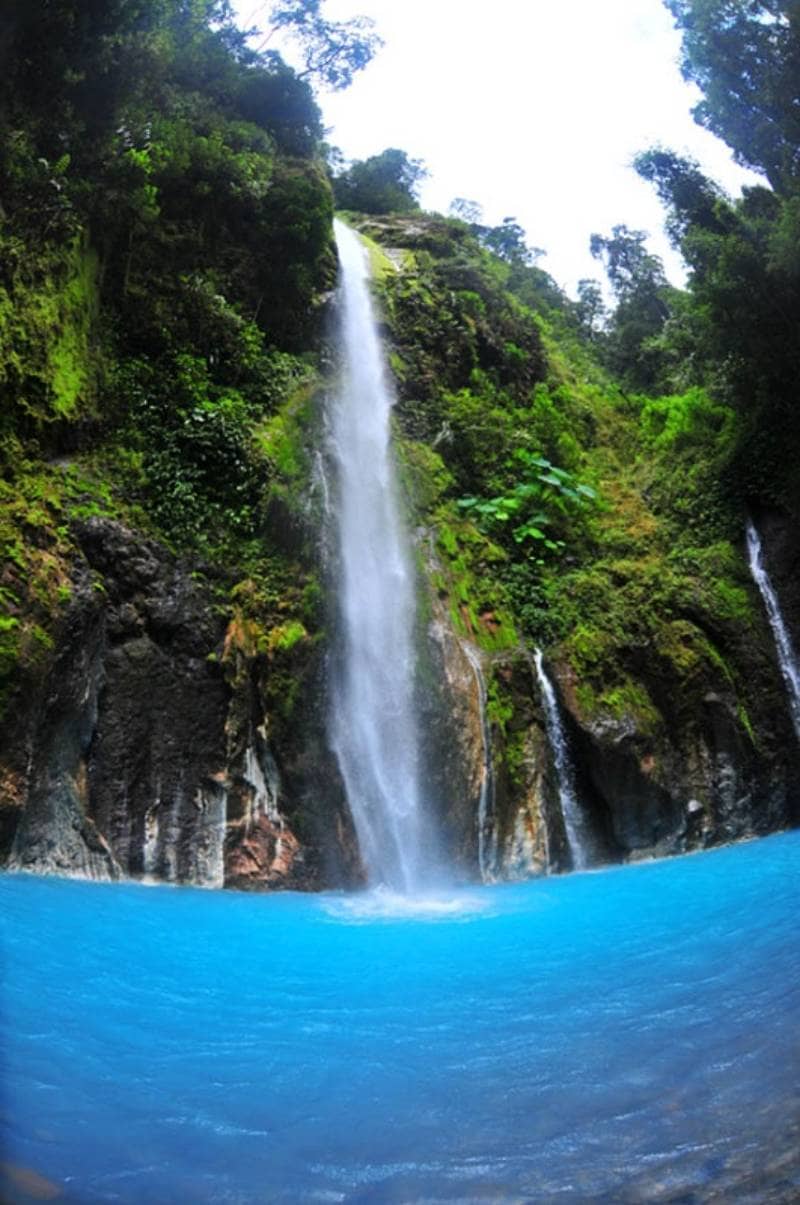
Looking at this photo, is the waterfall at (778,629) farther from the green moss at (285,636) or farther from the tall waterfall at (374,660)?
the green moss at (285,636)

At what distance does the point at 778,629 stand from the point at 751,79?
1170cm

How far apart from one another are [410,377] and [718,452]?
637 centimetres

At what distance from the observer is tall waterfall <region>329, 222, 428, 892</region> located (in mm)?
10047

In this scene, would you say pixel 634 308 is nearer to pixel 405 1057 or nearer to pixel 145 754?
pixel 145 754

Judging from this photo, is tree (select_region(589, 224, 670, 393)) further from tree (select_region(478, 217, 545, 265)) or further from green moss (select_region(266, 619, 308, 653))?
green moss (select_region(266, 619, 308, 653))

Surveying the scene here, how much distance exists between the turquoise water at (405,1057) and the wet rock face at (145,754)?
180cm

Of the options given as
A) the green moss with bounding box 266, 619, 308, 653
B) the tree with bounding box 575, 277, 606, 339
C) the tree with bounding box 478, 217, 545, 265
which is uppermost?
the tree with bounding box 478, 217, 545, 265

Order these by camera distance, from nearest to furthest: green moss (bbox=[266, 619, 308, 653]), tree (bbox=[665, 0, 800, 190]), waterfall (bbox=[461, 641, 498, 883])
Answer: waterfall (bbox=[461, 641, 498, 883]) < green moss (bbox=[266, 619, 308, 653]) < tree (bbox=[665, 0, 800, 190])

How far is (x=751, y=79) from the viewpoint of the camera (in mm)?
16984

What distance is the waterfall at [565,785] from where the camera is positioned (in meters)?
11.0

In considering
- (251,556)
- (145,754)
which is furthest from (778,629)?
(145,754)

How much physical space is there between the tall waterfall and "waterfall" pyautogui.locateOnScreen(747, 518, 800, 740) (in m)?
5.95

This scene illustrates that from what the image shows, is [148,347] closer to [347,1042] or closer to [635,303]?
[347,1042]

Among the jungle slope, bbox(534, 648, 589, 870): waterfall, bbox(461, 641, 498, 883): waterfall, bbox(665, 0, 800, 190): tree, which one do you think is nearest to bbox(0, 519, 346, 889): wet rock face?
the jungle slope
